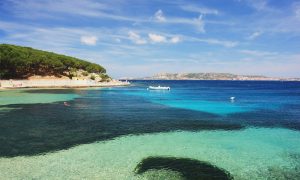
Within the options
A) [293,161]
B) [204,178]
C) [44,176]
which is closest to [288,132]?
[293,161]

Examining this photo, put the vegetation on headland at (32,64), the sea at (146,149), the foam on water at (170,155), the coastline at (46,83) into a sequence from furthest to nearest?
the vegetation on headland at (32,64) < the coastline at (46,83) < the sea at (146,149) < the foam on water at (170,155)

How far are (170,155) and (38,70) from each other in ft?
316

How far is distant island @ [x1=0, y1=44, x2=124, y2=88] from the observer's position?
89375mm

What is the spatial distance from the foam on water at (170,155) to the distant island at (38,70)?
69611 millimetres

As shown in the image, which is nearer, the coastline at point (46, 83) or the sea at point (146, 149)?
the sea at point (146, 149)

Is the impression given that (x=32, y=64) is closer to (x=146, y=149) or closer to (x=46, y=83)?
(x=46, y=83)

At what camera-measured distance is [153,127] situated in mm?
28766

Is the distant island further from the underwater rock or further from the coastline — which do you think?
the underwater rock

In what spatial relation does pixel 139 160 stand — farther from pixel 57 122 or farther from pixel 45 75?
pixel 45 75

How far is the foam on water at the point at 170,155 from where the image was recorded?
15.8 m

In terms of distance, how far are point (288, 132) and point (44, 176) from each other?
21.5 m

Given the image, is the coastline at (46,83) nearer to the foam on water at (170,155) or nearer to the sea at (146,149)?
the sea at (146,149)

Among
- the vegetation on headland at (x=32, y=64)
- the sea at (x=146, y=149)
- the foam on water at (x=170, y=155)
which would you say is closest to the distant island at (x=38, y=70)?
the vegetation on headland at (x=32, y=64)

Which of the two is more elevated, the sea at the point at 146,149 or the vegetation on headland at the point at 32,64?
the vegetation on headland at the point at 32,64
